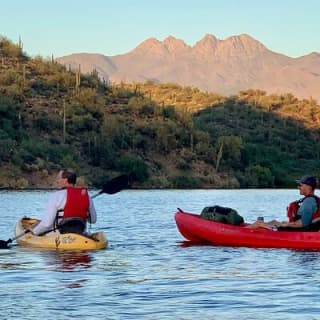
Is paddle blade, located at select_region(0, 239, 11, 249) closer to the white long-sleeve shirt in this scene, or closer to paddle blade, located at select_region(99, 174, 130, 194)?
the white long-sleeve shirt

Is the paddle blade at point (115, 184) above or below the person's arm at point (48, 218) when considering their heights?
above

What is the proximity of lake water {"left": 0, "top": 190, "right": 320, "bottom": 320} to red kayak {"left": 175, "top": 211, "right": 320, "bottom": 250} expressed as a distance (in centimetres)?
31

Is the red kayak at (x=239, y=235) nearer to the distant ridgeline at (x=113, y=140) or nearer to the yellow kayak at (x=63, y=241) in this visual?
the yellow kayak at (x=63, y=241)

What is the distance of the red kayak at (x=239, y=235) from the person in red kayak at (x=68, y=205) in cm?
297

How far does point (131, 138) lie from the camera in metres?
67.9

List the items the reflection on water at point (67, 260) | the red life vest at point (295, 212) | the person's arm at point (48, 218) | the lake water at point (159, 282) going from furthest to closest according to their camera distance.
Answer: the red life vest at point (295, 212), the person's arm at point (48, 218), the reflection on water at point (67, 260), the lake water at point (159, 282)

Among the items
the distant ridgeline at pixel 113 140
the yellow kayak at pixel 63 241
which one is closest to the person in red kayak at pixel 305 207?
the yellow kayak at pixel 63 241

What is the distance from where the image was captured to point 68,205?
17406 millimetres

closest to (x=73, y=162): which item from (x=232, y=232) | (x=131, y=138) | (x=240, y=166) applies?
(x=131, y=138)

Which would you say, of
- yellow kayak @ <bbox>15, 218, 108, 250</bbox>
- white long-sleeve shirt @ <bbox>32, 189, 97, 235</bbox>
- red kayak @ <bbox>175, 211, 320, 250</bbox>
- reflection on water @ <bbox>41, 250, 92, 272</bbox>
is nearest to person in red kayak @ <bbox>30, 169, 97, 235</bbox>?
white long-sleeve shirt @ <bbox>32, 189, 97, 235</bbox>

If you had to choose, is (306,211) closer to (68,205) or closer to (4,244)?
(68,205)

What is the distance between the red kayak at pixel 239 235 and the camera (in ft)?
60.6

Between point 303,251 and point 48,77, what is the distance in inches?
2312

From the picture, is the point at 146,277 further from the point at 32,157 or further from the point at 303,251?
the point at 32,157
